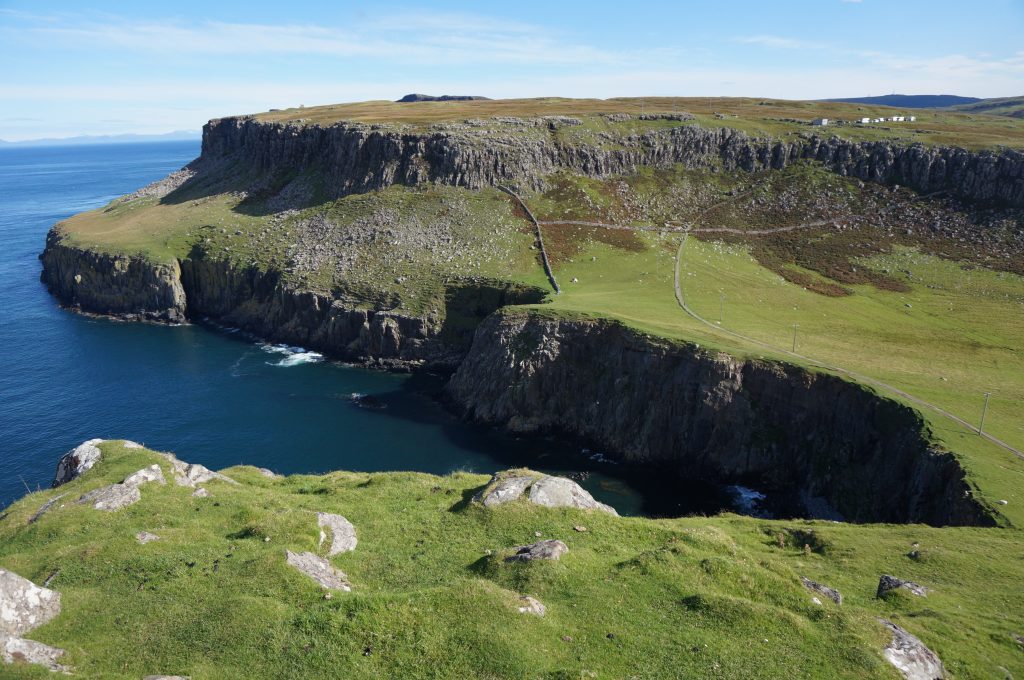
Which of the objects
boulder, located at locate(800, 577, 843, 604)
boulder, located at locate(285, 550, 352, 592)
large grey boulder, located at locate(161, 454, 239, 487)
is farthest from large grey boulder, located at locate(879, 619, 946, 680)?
large grey boulder, located at locate(161, 454, 239, 487)

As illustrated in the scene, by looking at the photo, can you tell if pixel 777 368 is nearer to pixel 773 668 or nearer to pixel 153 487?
pixel 773 668

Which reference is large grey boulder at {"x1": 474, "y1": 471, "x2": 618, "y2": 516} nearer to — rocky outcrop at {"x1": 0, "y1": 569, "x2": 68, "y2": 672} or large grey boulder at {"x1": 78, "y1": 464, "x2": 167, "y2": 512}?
large grey boulder at {"x1": 78, "y1": 464, "x2": 167, "y2": 512}

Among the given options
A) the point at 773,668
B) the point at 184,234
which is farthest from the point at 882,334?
the point at 184,234

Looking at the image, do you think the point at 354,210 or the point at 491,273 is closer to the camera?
the point at 491,273

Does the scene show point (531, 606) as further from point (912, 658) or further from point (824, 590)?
point (912, 658)

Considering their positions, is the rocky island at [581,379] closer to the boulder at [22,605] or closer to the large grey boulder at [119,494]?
the large grey boulder at [119,494]

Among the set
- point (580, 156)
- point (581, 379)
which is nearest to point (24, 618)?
point (581, 379)
